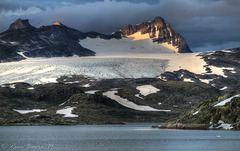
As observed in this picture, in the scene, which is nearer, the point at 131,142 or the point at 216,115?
the point at 131,142

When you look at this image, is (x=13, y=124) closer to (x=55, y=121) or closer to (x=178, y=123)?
(x=55, y=121)

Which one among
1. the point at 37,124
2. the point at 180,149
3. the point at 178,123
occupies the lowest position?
the point at 37,124

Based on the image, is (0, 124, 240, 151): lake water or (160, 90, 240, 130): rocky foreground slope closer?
(0, 124, 240, 151): lake water

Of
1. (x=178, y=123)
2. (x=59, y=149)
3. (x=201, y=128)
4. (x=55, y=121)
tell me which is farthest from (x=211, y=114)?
(x=55, y=121)

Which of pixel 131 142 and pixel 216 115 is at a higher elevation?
pixel 216 115

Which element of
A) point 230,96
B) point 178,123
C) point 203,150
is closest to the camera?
point 203,150

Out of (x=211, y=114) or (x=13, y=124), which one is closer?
(x=211, y=114)

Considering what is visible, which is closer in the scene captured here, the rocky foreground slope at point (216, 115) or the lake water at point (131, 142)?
the lake water at point (131, 142)

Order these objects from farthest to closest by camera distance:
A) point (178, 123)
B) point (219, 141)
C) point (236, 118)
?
point (178, 123) → point (236, 118) → point (219, 141)
